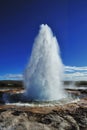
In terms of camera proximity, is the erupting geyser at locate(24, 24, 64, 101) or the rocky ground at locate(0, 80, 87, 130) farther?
the erupting geyser at locate(24, 24, 64, 101)

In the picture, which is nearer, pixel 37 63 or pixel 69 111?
pixel 69 111

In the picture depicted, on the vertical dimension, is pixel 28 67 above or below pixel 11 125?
above

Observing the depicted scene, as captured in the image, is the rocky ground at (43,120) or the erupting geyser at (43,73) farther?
the erupting geyser at (43,73)

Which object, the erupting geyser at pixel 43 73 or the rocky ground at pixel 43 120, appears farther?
the erupting geyser at pixel 43 73

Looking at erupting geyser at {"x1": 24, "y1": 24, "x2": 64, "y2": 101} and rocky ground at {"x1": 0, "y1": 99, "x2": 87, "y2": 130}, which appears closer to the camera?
rocky ground at {"x1": 0, "y1": 99, "x2": 87, "y2": 130}

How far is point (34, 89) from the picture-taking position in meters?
19.3

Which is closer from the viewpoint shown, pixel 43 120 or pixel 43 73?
A: pixel 43 120

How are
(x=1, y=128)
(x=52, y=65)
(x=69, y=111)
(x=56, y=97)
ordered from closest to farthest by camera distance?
1. (x=1, y=128)
2. (x=69, y=111)
3. (x=56, y=97)
4. (x=52, y=65)

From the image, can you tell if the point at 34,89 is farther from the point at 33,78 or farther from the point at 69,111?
the point at 69,111

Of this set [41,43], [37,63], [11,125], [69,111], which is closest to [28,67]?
[37,63]

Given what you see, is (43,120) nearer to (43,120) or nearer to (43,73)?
(43,120)

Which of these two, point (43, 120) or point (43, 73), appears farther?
point (43, 73)

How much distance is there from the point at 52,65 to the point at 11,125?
10.2 meters

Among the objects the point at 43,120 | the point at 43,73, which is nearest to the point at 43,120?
the point at 43,120
